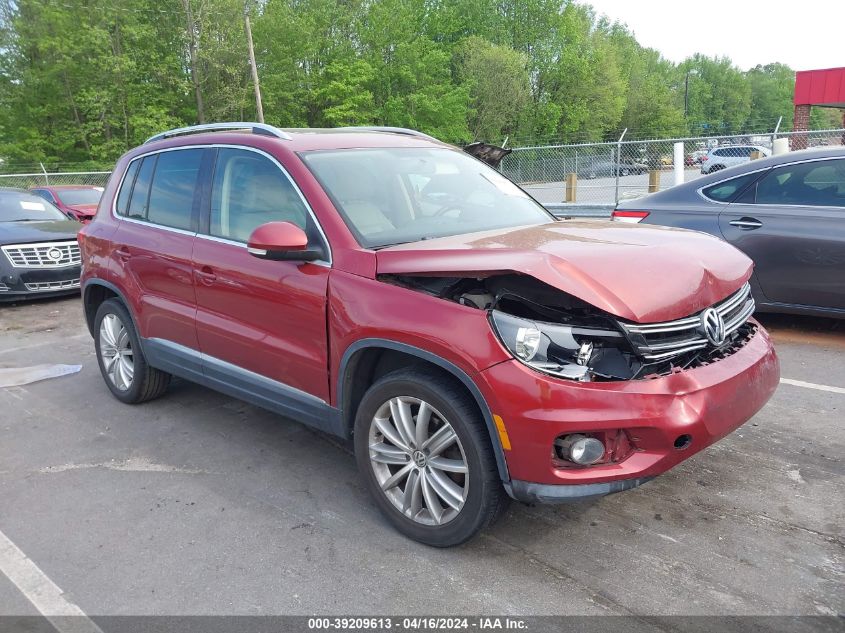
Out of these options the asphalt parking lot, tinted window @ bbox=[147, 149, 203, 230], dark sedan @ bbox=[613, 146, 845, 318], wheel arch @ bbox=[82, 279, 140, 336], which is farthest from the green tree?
the asphalt parking lot

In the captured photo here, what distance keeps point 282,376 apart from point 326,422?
0.38 meters

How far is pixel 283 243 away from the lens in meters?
3.18

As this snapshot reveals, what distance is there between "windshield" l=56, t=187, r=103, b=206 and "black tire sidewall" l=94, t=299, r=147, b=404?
1077 cm

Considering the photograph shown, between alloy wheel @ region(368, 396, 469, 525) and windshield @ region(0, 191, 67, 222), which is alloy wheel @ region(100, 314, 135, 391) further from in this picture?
windshield @ region(0, 191, 67, 222)

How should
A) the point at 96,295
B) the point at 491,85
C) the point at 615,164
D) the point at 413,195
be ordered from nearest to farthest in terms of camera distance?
the point at 413,195, the point at 96,295, the point at 615,164, the point at 491,85

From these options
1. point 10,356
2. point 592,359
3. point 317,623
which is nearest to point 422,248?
point 592,359

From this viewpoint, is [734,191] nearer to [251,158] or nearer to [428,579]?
[251,158]

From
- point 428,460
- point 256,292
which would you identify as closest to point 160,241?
point 256,292

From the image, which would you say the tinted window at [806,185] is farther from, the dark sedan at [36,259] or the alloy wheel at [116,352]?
the dark sedan at [36,259]

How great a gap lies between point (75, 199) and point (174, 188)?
39.3 ft

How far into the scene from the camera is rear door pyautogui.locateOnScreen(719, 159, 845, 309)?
5492 millimetres

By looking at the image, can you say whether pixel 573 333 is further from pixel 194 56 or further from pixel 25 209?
pixel 194 56

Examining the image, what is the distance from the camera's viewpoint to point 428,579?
9.18 feet

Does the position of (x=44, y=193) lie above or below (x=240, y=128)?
below
